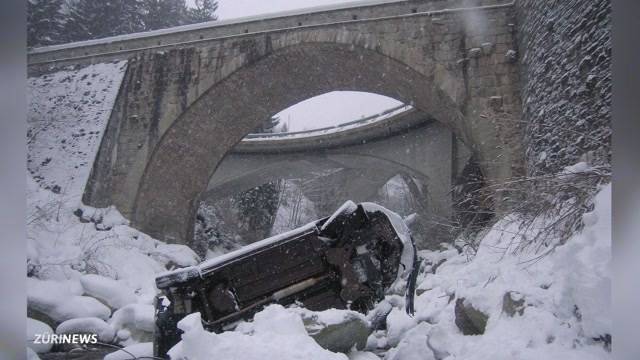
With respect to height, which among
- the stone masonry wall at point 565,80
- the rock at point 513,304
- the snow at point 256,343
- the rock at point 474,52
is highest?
the rock at point 474,52

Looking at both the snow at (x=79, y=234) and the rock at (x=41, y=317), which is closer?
the rock at (x=41, y=317)

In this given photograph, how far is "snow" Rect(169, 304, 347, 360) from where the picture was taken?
6.97 feet

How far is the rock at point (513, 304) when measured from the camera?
243 cm

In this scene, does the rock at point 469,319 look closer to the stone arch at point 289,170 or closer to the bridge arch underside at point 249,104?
the bridge arch underside at point 249,104

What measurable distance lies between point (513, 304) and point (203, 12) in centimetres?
927

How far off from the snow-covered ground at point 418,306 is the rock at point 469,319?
0.01 m

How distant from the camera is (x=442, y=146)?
40.6 feet

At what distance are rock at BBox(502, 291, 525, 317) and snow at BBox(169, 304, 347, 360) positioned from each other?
3.31ft

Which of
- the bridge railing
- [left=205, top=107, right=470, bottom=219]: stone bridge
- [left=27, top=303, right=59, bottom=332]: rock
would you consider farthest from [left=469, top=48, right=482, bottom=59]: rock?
[left=27, top=303, right=59, bottom=332]: rock

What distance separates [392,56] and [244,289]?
6.02 m

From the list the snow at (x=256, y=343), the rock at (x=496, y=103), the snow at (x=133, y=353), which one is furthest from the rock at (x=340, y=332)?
the rock at (x=496, y=103)

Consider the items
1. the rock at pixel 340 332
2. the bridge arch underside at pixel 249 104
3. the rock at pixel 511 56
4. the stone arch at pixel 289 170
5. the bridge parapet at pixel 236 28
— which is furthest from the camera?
the stone arch at pixel 289 170

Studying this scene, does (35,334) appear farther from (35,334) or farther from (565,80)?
(565,80)
